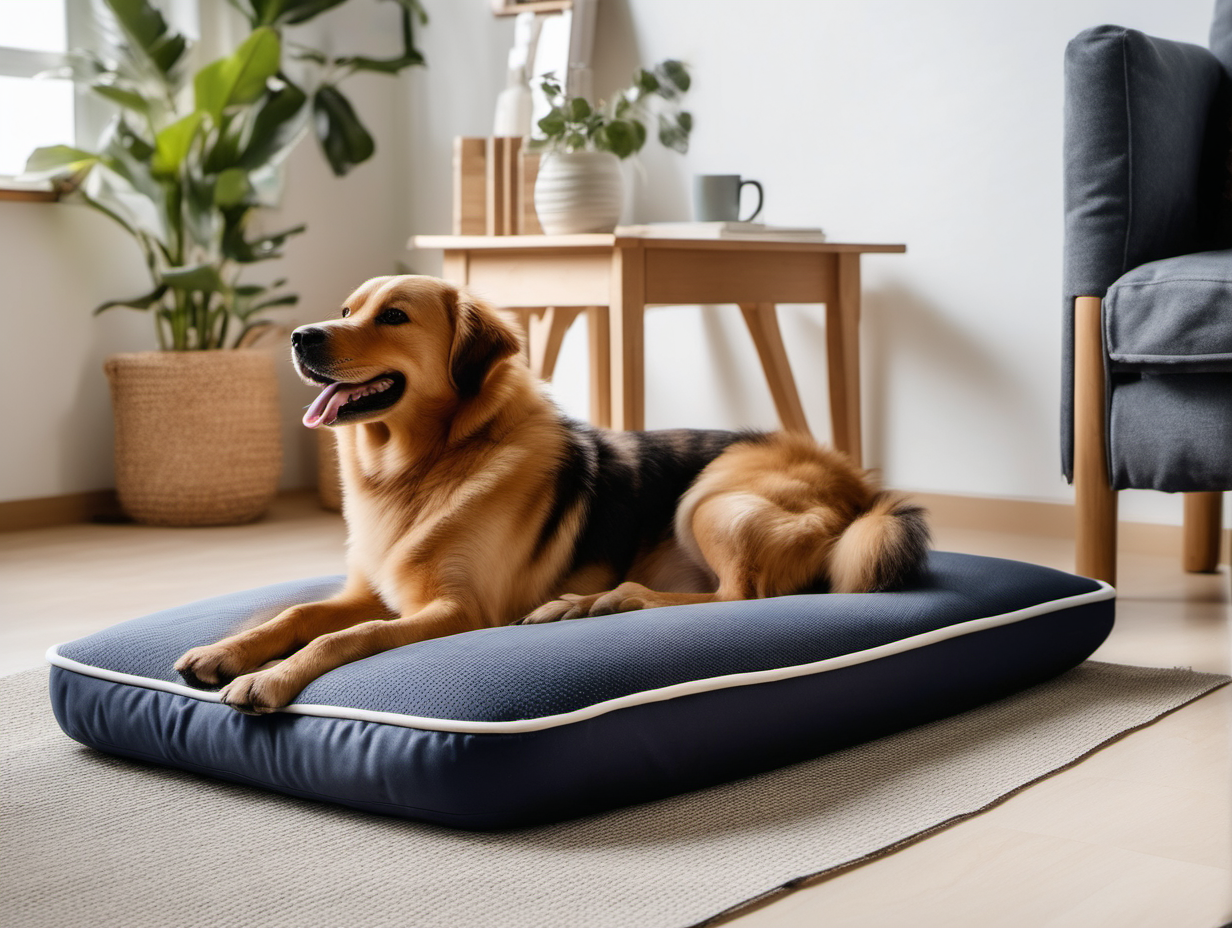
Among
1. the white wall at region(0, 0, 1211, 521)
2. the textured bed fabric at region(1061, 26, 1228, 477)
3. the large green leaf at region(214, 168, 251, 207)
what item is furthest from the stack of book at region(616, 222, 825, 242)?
the large green leaf at region(214, 168, 251, 207)

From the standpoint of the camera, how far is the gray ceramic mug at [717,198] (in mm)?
3475

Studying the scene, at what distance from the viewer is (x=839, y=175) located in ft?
13.3

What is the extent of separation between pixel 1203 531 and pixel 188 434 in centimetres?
291

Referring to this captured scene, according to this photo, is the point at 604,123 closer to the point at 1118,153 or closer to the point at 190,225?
the point at 1118,153

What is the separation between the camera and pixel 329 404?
204cm

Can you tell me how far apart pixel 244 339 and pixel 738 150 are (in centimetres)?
176

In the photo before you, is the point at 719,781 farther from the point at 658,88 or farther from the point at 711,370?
the point at 711,370

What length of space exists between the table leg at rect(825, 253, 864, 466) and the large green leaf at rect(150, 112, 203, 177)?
1.98 metres

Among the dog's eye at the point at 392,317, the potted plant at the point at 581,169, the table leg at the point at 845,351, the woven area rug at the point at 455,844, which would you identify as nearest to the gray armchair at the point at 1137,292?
the woven area rug at the point at 455,844

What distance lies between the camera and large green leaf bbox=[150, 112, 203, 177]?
4129 mm

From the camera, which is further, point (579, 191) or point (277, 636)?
point (579, 191)

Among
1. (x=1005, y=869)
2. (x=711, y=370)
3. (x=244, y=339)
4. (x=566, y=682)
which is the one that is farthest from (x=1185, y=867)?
(x=244, y=339)

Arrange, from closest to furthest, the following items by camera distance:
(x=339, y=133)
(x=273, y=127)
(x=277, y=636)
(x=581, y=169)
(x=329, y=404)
A: 1. (x=277, y=636)
2. (x=329, y=404)
3. (x=581, y=169)
4. (x=273, y=127)
5. (x=339, y=133)

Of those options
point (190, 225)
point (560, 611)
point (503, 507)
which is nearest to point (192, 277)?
point (190, 225)
